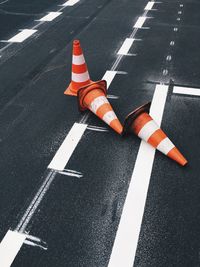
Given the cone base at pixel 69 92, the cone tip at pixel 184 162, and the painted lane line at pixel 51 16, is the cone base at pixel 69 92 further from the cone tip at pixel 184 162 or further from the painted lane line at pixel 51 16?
the painted lane line at pixel 51 16

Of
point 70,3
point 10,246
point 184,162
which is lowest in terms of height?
point 10,246

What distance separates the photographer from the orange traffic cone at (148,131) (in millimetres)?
4152

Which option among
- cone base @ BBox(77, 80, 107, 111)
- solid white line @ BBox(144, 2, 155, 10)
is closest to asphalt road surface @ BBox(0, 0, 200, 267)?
cone base @ BBox(77, 80, 107, 111)

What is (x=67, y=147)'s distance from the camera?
178 inches

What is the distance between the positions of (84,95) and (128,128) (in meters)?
1.00

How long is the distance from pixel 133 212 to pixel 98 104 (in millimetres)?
1981

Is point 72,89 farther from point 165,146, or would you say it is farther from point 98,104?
point 165,146

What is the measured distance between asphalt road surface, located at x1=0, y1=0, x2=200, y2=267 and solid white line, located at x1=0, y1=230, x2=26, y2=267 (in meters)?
0.01

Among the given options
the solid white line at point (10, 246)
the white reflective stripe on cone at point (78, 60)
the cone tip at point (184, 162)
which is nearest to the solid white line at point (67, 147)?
the solid white line at point (10, 246)

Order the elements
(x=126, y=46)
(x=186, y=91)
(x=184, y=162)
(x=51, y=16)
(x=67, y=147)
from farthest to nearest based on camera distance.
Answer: (x=51, y=16)
(x=126, y=46)
(x=186, y=91)
(x=67, y=147)
(x=184, y=162)

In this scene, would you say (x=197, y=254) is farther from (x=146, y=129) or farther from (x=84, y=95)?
(x=84, y=95)

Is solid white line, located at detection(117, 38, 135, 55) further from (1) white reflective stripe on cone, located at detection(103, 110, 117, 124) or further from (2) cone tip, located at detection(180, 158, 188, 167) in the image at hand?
(2) cone tip, located at detection(180, 158, 188, 167)

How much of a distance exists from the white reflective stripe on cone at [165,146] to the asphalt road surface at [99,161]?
0.11 meters

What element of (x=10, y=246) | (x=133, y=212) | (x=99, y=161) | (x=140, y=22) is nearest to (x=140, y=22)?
(x=140, y=22)
